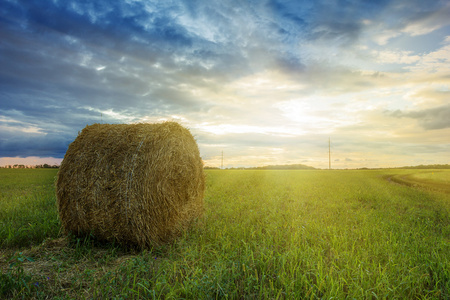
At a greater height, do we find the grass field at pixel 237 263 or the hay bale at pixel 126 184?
the hay bale at pixel 126 184

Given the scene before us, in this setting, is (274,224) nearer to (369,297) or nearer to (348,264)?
(348,264)

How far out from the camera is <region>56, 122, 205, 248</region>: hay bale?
19.7ft

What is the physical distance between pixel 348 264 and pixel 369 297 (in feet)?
3.19

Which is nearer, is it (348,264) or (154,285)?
(154,285)

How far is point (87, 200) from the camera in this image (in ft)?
20.8

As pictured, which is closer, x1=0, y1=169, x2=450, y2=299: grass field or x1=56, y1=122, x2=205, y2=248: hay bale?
x1=0, y1=169, x2=450, y2=299: grass field

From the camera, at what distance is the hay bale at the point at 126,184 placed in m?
6.02

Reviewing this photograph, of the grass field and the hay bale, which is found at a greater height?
the hay bale

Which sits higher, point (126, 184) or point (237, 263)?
point (126, 184)

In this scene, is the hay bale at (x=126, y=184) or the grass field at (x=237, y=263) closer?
the grass field at (x=237, y=263)

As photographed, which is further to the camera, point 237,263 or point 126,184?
point 126,184

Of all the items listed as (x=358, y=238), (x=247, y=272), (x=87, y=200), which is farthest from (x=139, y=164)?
(x=358, y=238)

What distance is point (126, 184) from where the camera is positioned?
6.02 m

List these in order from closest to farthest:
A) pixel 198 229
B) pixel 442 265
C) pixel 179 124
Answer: pixel 442 265 → pixel 198 229 → pixel 179 124
